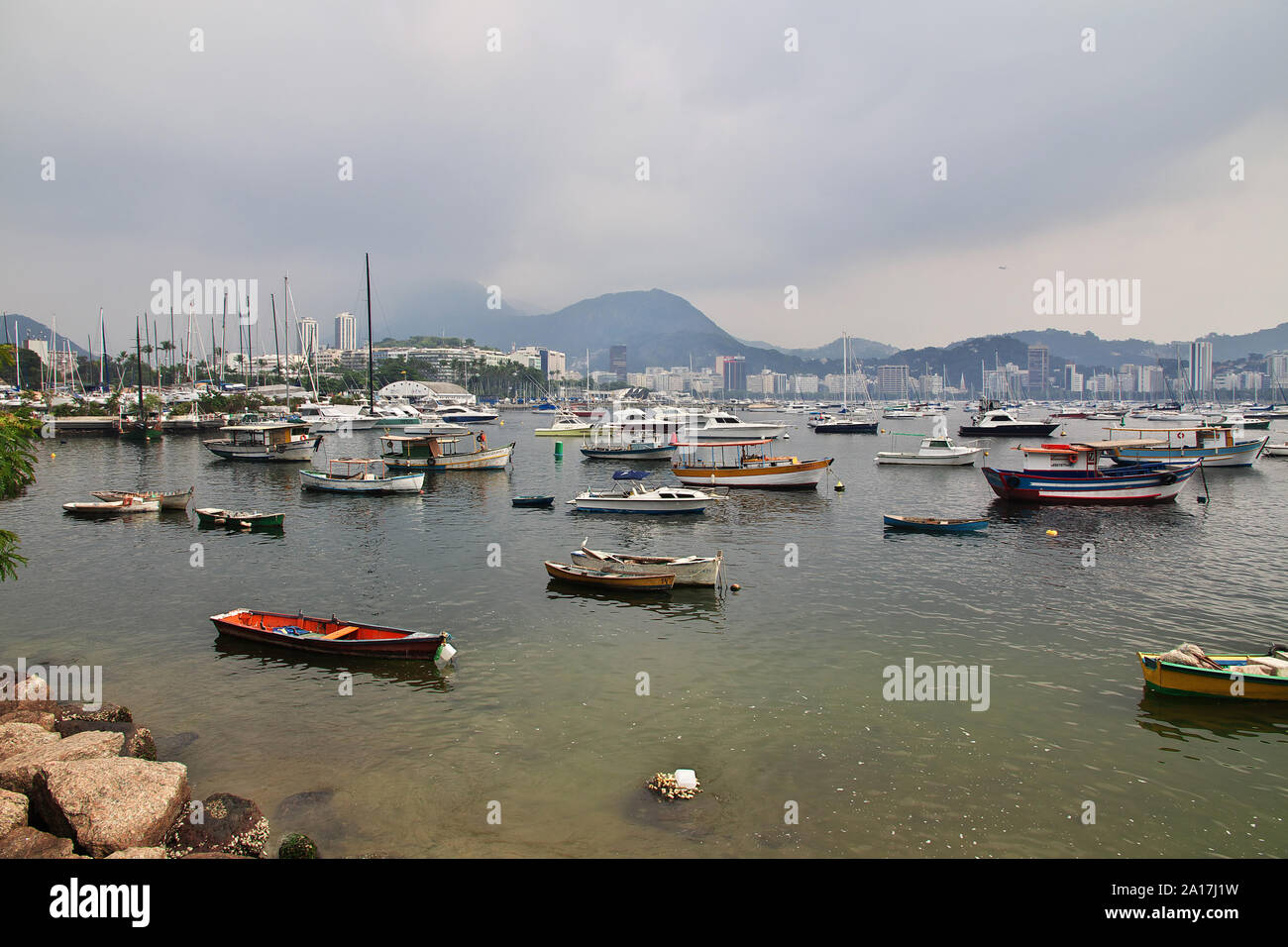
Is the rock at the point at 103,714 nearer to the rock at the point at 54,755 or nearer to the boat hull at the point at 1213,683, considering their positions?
the rock at the point at 54,755

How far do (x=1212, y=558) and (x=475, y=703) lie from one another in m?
34.0

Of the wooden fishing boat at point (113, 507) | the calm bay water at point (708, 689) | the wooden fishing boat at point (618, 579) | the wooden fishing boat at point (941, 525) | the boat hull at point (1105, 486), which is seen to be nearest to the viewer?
the calm bay water at point (708, 689)

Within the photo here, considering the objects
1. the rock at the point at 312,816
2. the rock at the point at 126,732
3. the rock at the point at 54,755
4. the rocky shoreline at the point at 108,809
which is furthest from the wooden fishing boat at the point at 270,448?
the rock at the point at 312,816

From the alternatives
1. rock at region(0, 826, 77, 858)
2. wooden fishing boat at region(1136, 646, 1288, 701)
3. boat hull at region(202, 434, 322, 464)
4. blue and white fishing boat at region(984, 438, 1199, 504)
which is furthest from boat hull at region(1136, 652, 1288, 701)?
boat hull at region(202, 434, 322, 464)

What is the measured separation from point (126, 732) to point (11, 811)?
381cm

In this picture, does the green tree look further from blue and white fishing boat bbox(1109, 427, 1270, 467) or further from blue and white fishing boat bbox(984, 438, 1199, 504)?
blue and white fishing boat bbox(1109, 427, 1270, 467)

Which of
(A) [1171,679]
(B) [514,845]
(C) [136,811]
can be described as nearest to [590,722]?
(B) [514,845]

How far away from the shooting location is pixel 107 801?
37.1ft

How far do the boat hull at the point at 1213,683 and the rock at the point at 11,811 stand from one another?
23.7m

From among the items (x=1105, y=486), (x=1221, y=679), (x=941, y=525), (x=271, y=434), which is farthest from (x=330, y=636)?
(x=271, y=434)

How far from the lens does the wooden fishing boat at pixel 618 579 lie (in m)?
26.0

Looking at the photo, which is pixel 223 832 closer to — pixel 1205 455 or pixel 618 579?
pixel 618 579

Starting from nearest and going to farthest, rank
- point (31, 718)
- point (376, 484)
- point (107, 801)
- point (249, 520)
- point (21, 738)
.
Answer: point (107, 801)
point (21, 738)
point (31, 718)
point (249, 520)
point (376, 484)
